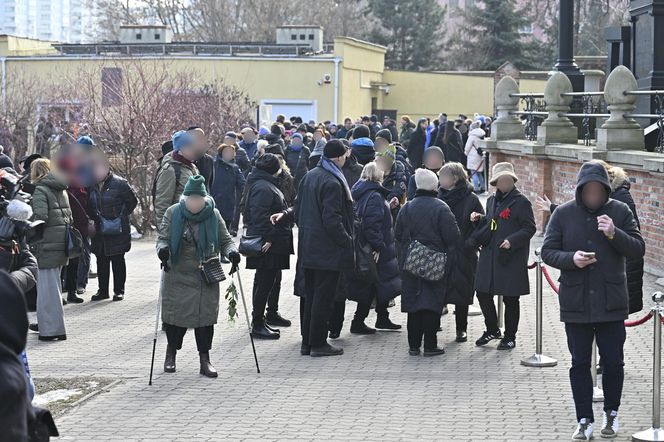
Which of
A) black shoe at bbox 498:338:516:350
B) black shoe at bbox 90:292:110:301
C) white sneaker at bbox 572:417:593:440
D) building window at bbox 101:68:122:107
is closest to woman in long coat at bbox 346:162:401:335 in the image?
black shoe at bbox 498:338:516:350

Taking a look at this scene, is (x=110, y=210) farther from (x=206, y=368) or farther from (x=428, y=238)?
(x=428, y=238)

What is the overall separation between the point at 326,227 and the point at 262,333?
179 cm

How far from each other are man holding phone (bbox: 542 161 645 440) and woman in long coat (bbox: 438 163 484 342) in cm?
326

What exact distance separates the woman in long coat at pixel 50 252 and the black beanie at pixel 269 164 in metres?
1.99

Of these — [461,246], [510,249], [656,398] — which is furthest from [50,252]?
[656,398]

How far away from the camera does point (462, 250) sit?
456 inches

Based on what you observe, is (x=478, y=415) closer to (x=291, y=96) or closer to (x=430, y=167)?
(x=430, y=167)

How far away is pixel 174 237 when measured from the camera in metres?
10.1

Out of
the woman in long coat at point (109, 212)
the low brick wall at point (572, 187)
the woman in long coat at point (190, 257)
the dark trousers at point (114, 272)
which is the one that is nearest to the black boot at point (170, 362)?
the woman in long coat at point (190, 257)

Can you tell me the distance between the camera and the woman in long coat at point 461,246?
1150 centimetres

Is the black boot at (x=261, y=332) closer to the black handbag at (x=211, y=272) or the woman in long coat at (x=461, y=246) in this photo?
the woman in long coat at (x=461, y=246)

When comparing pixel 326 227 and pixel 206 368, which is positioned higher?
pixel 326 227

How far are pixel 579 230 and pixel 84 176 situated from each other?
756 cm

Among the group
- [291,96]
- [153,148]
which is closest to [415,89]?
[291,96]
